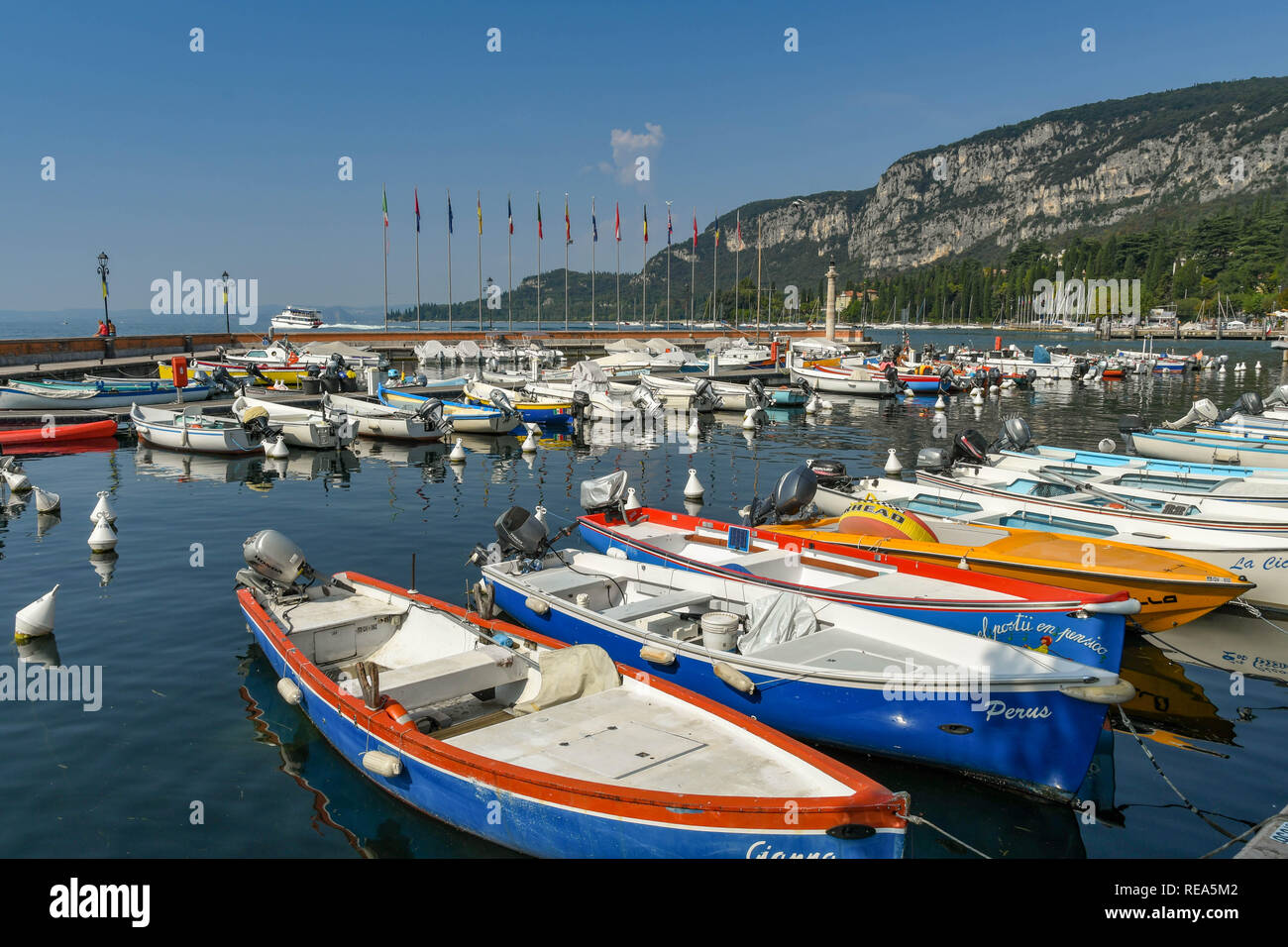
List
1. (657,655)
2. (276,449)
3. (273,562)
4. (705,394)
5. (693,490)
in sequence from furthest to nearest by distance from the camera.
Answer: (705,394), (276,449), (693,490), (273,562), (657,655)

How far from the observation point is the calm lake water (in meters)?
8.80

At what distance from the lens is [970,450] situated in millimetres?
22734

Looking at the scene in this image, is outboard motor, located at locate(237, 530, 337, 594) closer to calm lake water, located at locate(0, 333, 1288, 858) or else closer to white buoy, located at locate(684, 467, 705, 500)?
calm lake water, located at locate(0, 333, 1288, 858)

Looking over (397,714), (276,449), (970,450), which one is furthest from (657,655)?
(276,449)

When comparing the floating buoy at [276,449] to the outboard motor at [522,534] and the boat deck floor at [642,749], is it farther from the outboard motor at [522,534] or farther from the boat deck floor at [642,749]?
the boat deck floor at [642,749]

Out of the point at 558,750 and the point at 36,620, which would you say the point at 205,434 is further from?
the point at 558,750

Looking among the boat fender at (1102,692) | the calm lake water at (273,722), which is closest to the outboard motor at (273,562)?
the calm lake water at (273,722)

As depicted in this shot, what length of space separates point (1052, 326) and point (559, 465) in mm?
197649

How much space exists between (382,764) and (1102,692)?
745cm

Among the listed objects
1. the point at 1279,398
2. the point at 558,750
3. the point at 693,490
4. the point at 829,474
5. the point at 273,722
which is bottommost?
the point at 273,722

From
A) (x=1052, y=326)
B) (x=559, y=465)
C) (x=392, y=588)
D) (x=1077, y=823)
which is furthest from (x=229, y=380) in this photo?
(x=1052, y=326)

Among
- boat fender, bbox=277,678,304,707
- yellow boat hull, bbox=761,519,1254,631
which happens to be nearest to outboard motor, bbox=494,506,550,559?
yellow boat hull, bbox=761,519,1254,631

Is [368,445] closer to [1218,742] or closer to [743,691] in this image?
[743,691]

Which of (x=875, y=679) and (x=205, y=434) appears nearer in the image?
(x=875, y=679)
